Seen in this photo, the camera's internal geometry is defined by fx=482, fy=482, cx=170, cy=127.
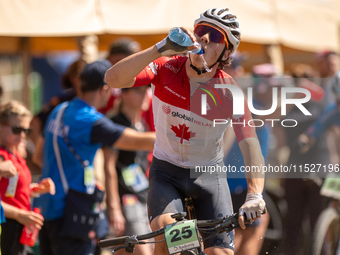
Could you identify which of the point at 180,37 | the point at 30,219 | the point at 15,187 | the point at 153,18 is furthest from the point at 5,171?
the point at 153,18

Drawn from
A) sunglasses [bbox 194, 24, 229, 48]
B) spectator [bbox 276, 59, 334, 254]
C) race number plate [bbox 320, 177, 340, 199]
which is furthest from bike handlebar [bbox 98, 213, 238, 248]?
race number plate [bbox 320, 177, 340, 199]

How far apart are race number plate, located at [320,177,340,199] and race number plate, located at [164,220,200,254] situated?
3.23 m

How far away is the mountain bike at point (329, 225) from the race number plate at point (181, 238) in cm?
289

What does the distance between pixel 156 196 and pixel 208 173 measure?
44 centimetres

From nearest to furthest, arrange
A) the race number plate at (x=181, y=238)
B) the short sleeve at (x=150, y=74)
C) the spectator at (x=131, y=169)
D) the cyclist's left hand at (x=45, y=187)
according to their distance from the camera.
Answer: the race number plate at (x=181, y=238), the short sleeve at (x=150, y=74), the cyclist's left hand at (x=45, y=187), the spectator at (x=131, y=169)

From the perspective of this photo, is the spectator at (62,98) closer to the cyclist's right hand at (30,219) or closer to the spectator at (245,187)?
the cyclist's right hand at (30,219)

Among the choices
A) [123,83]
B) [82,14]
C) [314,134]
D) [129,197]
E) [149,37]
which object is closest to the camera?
[123,83]

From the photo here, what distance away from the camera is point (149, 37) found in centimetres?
919

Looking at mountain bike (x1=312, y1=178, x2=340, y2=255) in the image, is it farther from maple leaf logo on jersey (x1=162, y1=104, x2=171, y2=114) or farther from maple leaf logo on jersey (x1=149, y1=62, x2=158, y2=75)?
maple leaf logo on jersey (x1=149, y1=62, x2=158, y2=75)

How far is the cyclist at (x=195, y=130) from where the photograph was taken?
3.15 m

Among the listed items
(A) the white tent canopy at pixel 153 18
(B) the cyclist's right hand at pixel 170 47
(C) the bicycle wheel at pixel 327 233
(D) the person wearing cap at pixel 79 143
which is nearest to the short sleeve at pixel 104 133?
(D) the person wearing cap at pixel 79 143

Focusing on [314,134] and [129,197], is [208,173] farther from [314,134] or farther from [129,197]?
[314,134]

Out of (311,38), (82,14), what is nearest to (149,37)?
(82,14)

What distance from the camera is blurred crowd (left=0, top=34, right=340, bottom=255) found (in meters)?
4.06
